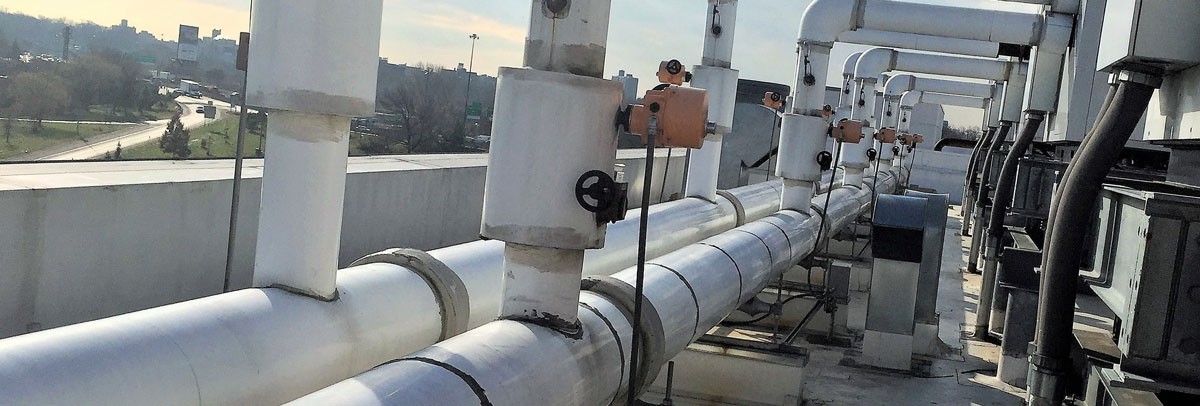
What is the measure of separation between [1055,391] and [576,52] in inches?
99.3

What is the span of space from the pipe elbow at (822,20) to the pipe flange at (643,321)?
7.37 meters

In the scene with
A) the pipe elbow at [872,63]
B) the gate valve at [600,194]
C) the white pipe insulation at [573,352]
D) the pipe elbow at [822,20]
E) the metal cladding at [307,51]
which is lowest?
the white pipe insulation at [573,352]

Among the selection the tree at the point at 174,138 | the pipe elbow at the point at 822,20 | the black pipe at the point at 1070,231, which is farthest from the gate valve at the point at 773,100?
the tree at the point at 174,138

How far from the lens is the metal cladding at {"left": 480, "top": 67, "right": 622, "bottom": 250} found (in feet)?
10.0

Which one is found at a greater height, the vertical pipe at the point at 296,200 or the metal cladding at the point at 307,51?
the metal cladding at the point at 307,51

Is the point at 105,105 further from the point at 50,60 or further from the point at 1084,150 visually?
the point at 1084,150

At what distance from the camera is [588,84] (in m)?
3.08

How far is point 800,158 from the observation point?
10.0 m

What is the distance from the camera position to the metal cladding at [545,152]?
306cm

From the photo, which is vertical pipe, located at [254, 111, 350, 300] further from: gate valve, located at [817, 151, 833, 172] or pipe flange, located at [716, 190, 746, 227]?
gate valve, located at [817, 151, 833, 172]

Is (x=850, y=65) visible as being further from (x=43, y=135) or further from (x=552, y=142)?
(x=552, y=142)

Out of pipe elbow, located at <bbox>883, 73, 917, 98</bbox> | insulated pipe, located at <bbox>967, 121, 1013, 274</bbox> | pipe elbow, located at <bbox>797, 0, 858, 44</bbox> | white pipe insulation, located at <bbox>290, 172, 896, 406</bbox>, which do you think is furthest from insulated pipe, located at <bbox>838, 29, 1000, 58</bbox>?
white pipe insulation, located at <bbox>290, 172, 896, 406</bbox>

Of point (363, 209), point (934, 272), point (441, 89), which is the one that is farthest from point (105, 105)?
point (934, 272)

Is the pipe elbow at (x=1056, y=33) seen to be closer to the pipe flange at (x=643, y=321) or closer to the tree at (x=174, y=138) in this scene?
the pipe flange at (x=643, y=321)
